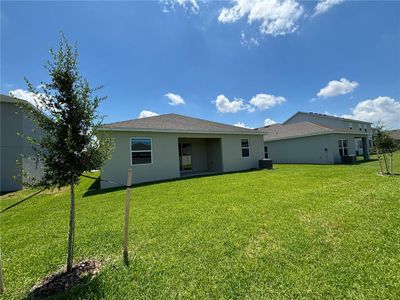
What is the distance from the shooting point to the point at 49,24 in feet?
23.4

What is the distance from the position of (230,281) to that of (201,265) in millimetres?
569

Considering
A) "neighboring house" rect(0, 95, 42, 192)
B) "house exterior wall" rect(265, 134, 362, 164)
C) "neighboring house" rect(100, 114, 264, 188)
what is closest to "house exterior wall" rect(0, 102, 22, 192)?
"neighboring house" rect(0, 95, 42, 192)

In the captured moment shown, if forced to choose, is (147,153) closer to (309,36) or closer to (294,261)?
(294,261)

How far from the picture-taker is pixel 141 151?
12.2 meters

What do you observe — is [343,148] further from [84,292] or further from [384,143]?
[84,292]

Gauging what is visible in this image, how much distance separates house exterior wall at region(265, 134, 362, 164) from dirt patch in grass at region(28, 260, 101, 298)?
21484 millimetres

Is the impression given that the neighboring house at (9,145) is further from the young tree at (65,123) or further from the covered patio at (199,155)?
the young tree at (65,123)

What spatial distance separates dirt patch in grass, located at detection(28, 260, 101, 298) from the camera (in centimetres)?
275

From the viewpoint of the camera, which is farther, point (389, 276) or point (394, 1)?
point (394, 1)

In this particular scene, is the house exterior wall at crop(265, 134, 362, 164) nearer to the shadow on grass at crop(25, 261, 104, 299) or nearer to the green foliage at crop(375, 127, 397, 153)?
the green foliage at crop(375, 127, 397, 153)

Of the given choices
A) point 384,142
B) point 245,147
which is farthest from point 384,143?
point 245,147

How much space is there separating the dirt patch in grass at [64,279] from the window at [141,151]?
29.2 feet

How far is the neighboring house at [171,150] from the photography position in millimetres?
11578

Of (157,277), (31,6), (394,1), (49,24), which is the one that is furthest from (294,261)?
(394,1)
